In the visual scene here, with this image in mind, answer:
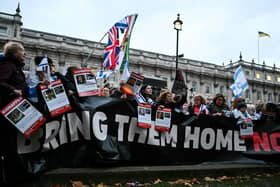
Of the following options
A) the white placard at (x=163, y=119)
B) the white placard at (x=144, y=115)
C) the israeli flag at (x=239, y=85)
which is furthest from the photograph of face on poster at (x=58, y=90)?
the israeli flag at (x=239, y=85)

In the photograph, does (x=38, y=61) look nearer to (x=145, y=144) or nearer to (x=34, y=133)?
(x=34, y=133)

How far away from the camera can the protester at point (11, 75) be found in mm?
3074

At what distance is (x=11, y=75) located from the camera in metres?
3.20

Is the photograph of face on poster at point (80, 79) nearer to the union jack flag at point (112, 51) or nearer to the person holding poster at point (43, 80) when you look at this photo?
the person holding poster at point (43, 80)

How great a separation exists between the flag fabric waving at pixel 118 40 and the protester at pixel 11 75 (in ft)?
24.1

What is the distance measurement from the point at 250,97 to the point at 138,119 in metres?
56.9

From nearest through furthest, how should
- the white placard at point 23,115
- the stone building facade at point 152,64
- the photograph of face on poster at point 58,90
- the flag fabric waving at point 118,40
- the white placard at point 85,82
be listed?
1. the white placard at point 23,115
2. the photograph of face on poster at point 58,90
3. the white placard at point 85,82
4. the flag fabric waving at point 118,40
5. the stone building facade at point 152,64

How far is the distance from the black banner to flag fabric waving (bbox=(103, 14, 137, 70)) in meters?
6.48

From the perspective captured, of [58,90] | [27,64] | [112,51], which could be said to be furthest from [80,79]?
[27,64]

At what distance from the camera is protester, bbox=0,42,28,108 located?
307 cm

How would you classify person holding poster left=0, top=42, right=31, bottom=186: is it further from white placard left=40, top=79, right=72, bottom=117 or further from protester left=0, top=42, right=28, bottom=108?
white placard left=40, top=79, right=72, bottom=117

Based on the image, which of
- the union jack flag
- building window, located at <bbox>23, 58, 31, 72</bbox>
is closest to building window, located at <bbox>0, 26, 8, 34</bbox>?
building window, located at <bbox>23, 58, 31, 72</bbox>

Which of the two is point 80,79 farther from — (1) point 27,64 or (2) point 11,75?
(1) point 27,64

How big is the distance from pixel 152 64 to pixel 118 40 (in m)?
33.7
